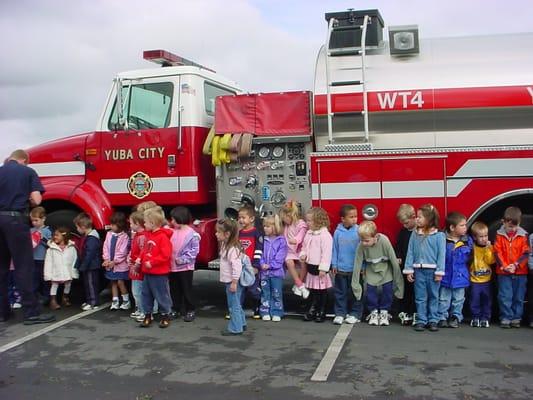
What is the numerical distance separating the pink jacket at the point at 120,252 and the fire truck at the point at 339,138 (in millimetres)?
391

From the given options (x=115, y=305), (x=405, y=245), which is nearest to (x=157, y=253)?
(x=115, y=305)

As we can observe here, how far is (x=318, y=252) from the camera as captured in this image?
6.73 m

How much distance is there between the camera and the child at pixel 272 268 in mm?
6863

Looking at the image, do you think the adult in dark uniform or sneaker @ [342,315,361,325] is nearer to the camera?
sneaker @ [342,315,361,325]

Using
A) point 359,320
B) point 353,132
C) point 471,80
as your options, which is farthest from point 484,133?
point 359,320

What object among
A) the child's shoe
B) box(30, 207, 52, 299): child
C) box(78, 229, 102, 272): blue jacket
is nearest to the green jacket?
the child's shoe

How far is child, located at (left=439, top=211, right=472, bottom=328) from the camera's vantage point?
21.1ft

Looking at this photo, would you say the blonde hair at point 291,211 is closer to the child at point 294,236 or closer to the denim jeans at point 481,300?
the child at point 294,236

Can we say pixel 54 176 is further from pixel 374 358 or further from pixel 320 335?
pixel 374 358

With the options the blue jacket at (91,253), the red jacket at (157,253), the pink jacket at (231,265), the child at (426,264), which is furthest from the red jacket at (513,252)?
the blue jacket at (91,253)

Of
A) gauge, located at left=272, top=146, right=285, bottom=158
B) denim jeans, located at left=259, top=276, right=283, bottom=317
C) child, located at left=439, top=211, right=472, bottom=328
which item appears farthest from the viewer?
gauge, located at left=272, top=146, right=285, bottom=158

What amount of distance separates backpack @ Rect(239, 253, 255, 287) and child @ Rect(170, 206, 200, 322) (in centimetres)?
70

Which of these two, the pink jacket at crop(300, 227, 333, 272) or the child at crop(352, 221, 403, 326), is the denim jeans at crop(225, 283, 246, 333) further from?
the child at crop(352, 221, 403, 326)

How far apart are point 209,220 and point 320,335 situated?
217cm
